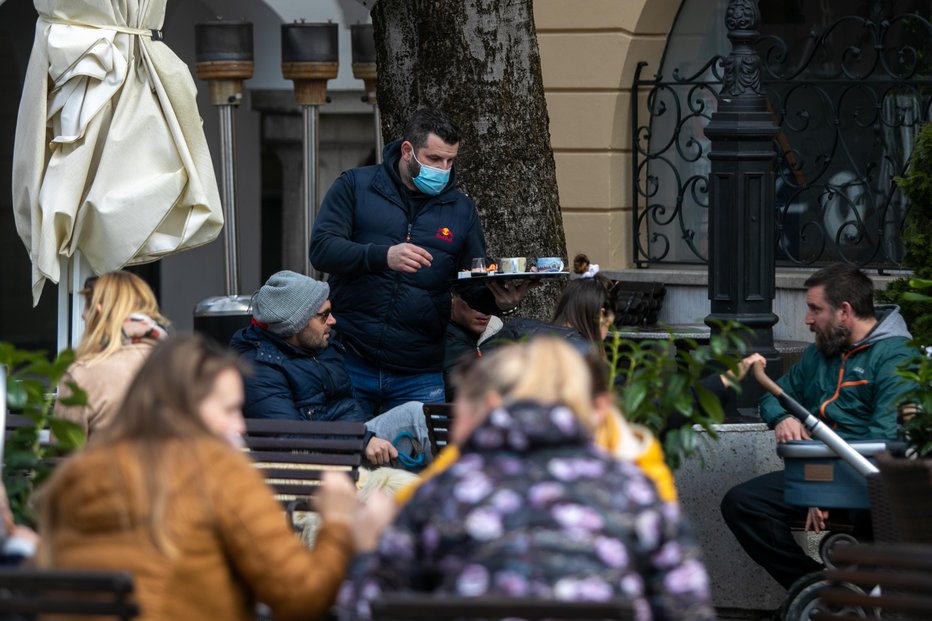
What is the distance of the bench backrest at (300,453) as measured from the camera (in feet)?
17.3

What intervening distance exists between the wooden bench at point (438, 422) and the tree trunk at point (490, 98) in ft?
6.85

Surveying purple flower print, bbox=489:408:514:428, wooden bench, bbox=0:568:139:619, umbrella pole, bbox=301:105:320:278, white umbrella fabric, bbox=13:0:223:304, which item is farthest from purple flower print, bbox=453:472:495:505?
umbrella pole, bbox=301:105:320:278

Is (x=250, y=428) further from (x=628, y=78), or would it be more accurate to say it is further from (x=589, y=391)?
(x=628, y=78)

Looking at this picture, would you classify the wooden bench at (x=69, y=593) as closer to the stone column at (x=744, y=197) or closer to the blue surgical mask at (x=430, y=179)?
the blue surgical mask at (x=430, y=179)

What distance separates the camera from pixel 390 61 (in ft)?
26.5

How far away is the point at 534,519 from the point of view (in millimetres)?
3213

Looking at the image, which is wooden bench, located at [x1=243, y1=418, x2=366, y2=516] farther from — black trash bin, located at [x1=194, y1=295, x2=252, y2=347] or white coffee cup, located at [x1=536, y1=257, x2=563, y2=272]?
black trash bin, located at [x1=194, y1=295, x2=252, y2=347]

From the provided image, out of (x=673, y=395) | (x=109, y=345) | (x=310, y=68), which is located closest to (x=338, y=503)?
(x=673, y=395)

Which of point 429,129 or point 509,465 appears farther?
point 429,129

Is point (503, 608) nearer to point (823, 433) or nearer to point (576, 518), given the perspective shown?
point (576, 518)

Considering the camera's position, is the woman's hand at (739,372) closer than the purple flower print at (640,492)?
No

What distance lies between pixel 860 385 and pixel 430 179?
1.81 metres

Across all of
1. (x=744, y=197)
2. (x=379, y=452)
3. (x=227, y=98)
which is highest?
(x=227, y=98)

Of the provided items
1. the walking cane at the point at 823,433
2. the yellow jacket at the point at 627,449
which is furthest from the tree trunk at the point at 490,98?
the yellow jacket at the point at 627,449
